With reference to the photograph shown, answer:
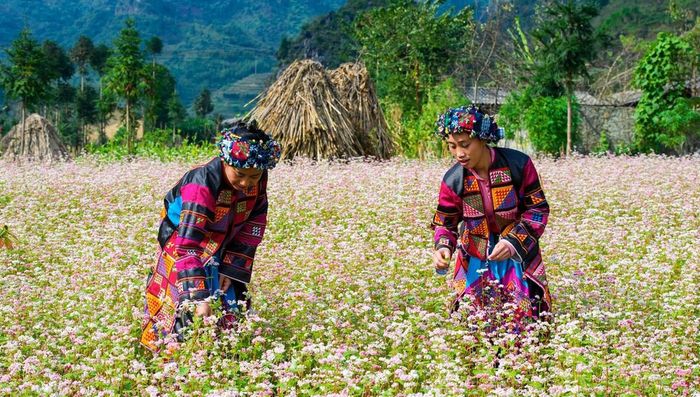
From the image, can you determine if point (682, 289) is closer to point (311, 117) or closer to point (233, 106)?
point (311, 117)

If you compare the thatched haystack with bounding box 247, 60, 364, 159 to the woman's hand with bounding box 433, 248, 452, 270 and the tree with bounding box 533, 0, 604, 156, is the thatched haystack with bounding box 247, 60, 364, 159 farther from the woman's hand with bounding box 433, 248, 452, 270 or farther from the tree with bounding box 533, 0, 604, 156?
the woman's hand with bounding box 433, 248, 452, 270

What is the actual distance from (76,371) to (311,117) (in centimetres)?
1356

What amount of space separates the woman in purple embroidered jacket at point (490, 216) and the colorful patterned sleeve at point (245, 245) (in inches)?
41.5

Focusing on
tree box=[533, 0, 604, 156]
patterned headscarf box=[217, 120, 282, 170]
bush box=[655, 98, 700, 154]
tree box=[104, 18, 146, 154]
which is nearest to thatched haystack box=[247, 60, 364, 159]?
tree box=[533, 0, 604, 156]

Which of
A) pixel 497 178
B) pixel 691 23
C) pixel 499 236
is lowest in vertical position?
pixel 499 236

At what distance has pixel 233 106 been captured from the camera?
137m

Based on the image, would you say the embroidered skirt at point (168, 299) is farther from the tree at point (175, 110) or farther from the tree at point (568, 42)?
the tree at point (175, 110)

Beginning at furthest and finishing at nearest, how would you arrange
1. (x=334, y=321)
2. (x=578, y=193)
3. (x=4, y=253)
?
(x=578, y=193)
(x=4, y=253)
(x=334, y=321)

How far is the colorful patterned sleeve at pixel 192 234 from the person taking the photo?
5.20 m

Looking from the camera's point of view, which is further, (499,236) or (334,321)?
(499,236)

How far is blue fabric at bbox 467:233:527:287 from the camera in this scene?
18.2 ft

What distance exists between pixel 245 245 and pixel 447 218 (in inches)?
47.6

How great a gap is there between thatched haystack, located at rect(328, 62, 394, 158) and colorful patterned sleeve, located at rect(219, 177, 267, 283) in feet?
45.5

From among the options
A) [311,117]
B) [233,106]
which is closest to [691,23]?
[311,117]
